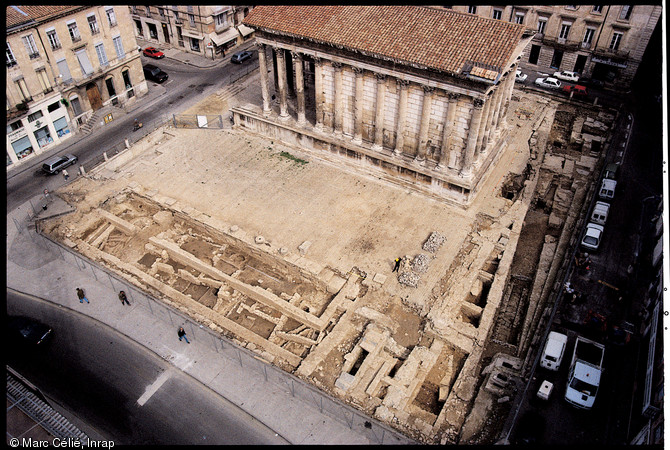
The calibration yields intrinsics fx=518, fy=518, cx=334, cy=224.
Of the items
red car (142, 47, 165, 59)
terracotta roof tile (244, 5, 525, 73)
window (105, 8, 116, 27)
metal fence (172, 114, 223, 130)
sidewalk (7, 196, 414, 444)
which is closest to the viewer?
sidewalk (7, 196, 414, 444)

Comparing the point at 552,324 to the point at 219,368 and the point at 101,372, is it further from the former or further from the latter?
the point at 101,372

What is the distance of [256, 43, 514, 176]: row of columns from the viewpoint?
41.6 meters

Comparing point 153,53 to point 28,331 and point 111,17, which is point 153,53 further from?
point 28,331

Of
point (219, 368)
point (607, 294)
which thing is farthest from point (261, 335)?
point (607, 294)

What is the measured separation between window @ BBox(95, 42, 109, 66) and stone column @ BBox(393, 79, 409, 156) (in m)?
32.6

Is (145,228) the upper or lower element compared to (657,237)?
lower

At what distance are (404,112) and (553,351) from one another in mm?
22167

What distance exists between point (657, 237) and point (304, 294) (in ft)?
87.6

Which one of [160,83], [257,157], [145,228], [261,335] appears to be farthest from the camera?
[160,83]

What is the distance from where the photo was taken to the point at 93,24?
173ft

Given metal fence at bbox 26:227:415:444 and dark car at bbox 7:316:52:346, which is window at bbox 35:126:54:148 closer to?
metal fence at bbox 26:227:415:444

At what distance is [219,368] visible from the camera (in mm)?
33125

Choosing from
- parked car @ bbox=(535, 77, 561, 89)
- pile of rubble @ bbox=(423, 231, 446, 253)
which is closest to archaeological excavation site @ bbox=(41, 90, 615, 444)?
pile of rubble @ bbox=(423, 231, 446, 253)

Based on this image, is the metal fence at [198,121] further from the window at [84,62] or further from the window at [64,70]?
the window at [64,70]
